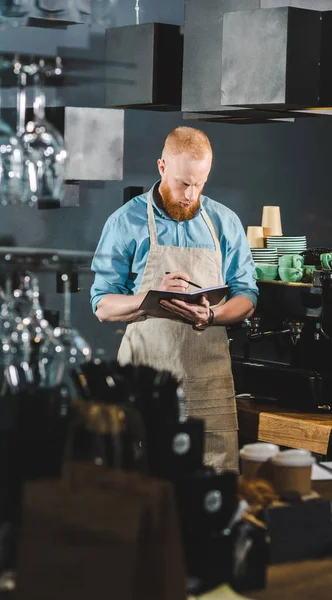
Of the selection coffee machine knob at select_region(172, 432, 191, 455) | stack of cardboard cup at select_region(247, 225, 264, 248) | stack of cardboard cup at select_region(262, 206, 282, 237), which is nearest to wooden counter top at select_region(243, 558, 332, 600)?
coffee machine knob at select_region(172, 432, 191, 455)

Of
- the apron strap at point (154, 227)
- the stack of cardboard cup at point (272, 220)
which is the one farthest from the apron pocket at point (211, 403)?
the stack of cardboard cup at point (272, 220)

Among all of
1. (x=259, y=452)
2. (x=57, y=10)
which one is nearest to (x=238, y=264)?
(x=57, y=10)

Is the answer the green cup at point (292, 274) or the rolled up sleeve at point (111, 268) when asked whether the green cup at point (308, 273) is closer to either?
the green cup at point (292, 274)

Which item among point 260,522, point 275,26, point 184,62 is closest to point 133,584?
point 260,522

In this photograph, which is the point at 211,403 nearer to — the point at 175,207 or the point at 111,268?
the point at 111,268

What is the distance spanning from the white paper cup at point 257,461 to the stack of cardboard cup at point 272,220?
10.7 ft

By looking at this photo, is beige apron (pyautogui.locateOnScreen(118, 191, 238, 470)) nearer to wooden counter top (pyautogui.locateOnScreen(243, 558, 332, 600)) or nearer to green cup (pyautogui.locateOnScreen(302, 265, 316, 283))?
green cup (pyautogui.locateOnScreen(302, 265, 316, 283))

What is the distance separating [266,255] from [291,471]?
114 inches

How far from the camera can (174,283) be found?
3727 mm

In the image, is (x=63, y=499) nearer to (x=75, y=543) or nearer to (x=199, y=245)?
(x=75, y=543)

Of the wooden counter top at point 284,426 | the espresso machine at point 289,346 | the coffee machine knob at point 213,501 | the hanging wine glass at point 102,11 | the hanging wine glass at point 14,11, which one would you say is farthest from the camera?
the espresso machine at point 289,346

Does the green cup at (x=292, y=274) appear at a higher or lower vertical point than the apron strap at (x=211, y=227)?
lower

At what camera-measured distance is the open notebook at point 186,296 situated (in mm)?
3547

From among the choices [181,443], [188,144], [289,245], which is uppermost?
[188,144]
